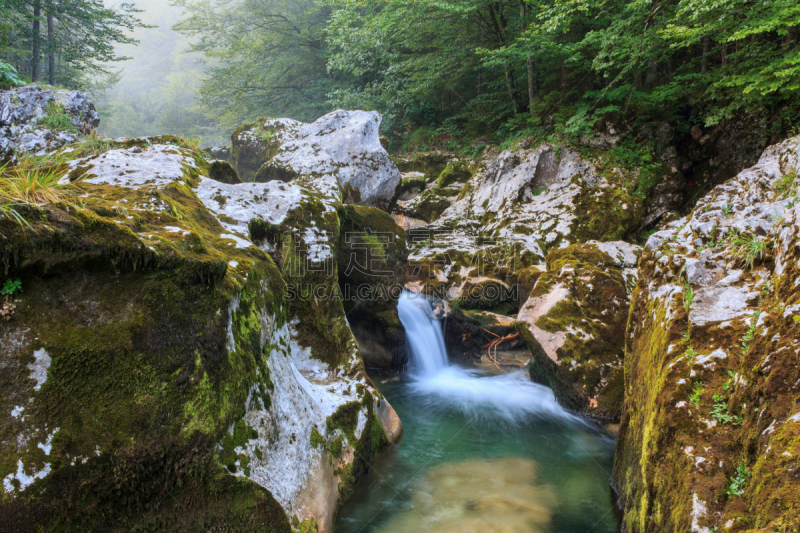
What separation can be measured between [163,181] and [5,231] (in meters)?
2.21

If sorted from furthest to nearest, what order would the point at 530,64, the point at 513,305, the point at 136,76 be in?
the point at 136,76
the point at 530,64
the point at 513,305

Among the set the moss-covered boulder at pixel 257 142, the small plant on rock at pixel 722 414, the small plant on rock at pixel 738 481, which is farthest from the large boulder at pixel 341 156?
the small plant on rock at pixel 738 481

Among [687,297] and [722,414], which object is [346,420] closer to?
[722,414]

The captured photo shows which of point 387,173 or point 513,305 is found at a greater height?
point 387,173

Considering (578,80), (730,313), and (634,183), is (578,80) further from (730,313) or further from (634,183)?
(730,313)

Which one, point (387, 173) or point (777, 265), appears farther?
point (387, 173)

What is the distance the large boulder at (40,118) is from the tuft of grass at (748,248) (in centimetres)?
1024

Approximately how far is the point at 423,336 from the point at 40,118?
926 cm

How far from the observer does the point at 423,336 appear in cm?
800

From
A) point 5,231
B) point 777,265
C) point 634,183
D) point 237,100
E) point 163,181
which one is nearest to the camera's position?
point 5,231

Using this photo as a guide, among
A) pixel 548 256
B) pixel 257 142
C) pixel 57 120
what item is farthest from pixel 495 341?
pixel 57 120

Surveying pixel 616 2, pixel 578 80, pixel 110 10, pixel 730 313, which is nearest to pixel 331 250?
pixel 730 313

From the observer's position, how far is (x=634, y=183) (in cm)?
1059

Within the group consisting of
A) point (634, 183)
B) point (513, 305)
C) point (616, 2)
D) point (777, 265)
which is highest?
point (616, 2)
